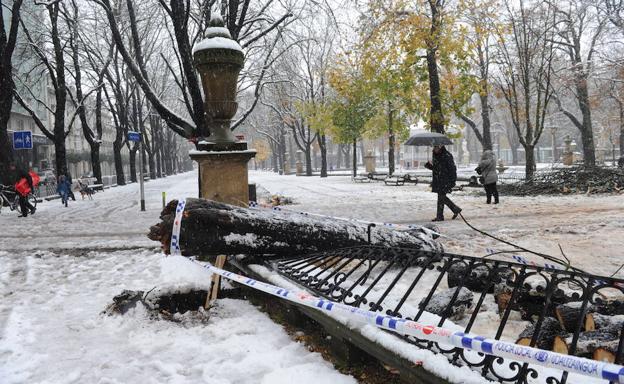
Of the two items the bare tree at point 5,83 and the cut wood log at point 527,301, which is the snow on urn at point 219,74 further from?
the bare tree at point 5,83

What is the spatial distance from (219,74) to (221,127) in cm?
80

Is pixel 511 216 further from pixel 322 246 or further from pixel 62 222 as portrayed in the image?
pixel 62 222

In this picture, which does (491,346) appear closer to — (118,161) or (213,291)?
(213,291)

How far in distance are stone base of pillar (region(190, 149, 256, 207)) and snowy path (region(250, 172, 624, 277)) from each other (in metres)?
3.40

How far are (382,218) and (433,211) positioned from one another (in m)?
2.02

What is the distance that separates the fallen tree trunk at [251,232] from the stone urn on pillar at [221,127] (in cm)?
183

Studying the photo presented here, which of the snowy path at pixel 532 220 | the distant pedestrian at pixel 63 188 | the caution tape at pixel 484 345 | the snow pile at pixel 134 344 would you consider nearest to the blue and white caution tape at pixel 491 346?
the caution tape at pixel 484 345

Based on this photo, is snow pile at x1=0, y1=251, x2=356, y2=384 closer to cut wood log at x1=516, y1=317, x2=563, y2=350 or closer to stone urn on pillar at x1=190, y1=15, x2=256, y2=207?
cut wood log at x1=516, y1=317, x2=563, y2=350

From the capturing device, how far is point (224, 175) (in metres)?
6.71

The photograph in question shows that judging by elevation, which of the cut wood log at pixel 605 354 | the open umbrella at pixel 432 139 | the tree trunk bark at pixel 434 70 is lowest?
the cut wood log at pixel 605 354

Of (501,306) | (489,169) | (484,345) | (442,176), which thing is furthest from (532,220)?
(484,345)

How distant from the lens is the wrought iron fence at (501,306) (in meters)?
2.25

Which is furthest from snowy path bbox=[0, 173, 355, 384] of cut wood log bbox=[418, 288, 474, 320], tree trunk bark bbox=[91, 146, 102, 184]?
A: tree trunk bark bbox=[91, 146, 102, 184]

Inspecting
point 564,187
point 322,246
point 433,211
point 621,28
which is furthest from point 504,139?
point 322,246
